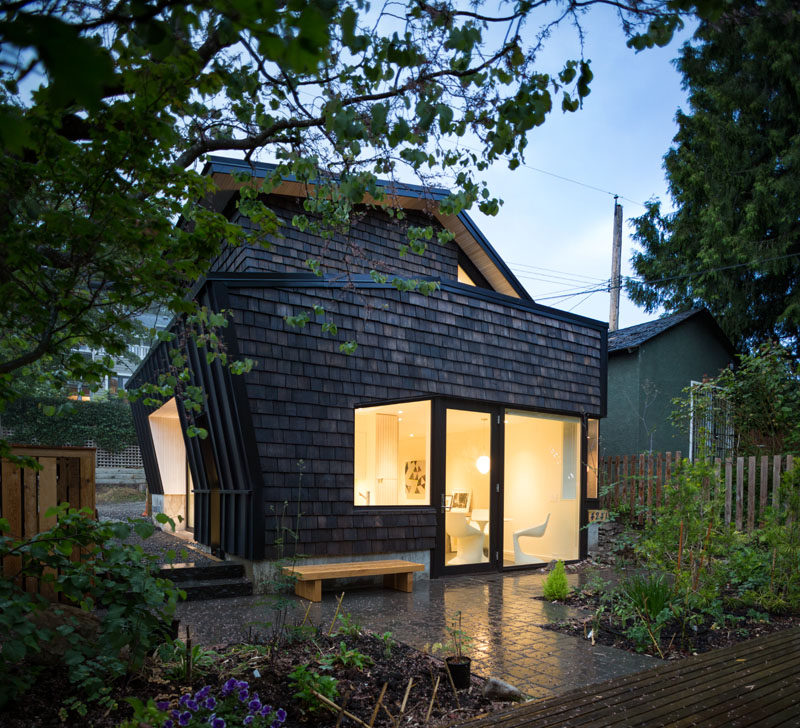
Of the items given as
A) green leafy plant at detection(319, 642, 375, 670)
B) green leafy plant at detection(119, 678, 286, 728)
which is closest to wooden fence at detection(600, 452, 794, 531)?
green leafy plant at detection(319, 642, 375, 670)

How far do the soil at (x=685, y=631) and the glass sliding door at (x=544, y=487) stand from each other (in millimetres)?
3799

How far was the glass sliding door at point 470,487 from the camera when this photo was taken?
837 cm

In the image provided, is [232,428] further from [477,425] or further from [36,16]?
[36,16]

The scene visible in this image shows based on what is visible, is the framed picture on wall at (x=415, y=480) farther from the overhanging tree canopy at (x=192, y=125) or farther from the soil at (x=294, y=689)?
the overhanging tree canopy at (x=192, y=125)

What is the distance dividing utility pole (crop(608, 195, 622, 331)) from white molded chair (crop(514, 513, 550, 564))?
8999 millimetres

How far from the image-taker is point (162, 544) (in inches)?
358

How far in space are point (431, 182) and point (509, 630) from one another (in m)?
3.70

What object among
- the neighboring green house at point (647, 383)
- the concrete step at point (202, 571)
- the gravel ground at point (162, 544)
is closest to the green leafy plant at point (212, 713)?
the gravel ground at point (162, 544)

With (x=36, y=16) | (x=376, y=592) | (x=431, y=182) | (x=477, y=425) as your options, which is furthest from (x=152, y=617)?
A: (x=477, y=425)

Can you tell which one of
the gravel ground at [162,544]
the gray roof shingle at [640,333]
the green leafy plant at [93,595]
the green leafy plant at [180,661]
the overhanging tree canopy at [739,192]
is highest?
the overhanging tree canopy at [739,192]

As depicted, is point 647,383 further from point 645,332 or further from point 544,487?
point 544,487

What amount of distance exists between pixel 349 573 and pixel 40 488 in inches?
126

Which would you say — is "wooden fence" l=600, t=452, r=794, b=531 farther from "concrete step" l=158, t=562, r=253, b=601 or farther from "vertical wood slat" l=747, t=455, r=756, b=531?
"concrete step" l=158, t=562, r=253, b=601

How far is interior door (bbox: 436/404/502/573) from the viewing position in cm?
831
